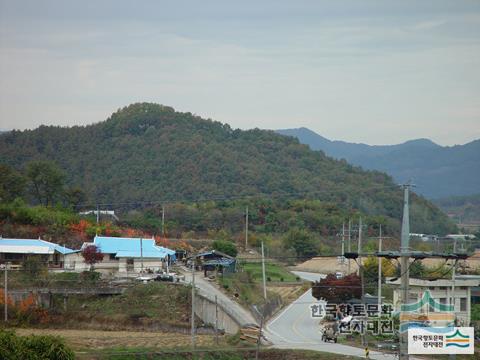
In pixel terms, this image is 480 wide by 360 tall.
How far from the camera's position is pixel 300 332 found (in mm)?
35469

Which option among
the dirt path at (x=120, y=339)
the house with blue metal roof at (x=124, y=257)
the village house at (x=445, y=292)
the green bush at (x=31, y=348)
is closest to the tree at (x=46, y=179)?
the house with blue metal roof at (x=124, y=257)

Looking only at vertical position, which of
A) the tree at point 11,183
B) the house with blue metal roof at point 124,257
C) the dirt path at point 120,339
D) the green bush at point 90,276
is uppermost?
the tree at point 11,183

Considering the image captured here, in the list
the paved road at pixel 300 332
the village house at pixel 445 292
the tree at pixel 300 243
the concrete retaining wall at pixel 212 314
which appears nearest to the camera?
the paved road at pixel 300 332

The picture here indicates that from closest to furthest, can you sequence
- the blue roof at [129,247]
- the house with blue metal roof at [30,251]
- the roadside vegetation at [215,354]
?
the roadside vegetation at [215,354] → the house with blue metal roof at [30,251] → the blue roof at [129,247]

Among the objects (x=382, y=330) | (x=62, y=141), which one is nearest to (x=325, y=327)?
(x=382, y=330)

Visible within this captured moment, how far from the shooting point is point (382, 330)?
35312 millimetres

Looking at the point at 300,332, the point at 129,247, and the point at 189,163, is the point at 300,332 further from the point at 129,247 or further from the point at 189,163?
the point at 189,163

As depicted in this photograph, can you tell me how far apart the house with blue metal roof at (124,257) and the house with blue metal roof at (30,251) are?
469 millimetres

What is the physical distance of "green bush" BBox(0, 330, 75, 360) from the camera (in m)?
24.3

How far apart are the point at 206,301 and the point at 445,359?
9323 mm

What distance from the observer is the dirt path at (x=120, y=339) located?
32188mm

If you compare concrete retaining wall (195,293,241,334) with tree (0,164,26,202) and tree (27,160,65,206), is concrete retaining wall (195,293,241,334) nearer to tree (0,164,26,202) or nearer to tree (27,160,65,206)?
tree (0,164,26,202)

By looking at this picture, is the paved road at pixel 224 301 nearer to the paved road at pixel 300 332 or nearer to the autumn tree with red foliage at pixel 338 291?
the paved road at pixel 300 332

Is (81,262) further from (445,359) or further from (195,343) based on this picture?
(445,359)
